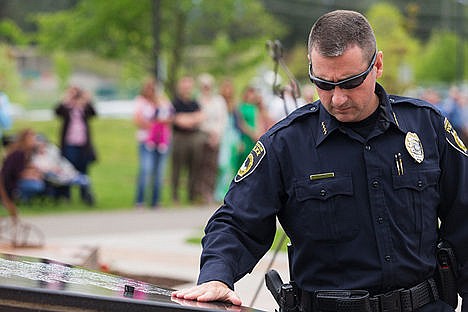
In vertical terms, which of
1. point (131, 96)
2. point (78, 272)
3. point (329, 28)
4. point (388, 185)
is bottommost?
point (131, 96)

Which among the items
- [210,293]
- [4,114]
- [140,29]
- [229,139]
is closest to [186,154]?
[229,139]

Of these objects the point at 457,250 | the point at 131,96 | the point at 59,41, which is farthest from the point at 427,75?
the point at 457,250

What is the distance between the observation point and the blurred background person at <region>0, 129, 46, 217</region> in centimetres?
1548

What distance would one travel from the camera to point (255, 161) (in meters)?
3.63

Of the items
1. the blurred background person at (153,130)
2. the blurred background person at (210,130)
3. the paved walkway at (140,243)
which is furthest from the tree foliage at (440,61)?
the paved walkway at (140,243)

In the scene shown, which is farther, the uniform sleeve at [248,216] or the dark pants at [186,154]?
the dark pants at [186,154]

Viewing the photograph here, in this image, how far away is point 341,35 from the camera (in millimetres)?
3445

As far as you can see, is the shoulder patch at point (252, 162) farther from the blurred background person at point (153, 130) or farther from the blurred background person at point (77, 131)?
the blurred background person at point (77, 131)

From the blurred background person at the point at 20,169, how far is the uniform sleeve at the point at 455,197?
11861 mm

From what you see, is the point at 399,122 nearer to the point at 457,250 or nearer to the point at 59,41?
the point at 457,250

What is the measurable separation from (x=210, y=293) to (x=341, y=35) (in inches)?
34.9

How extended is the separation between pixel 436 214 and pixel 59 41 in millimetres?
18937

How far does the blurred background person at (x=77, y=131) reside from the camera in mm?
16719

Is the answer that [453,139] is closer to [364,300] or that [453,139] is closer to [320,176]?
[320,176]
